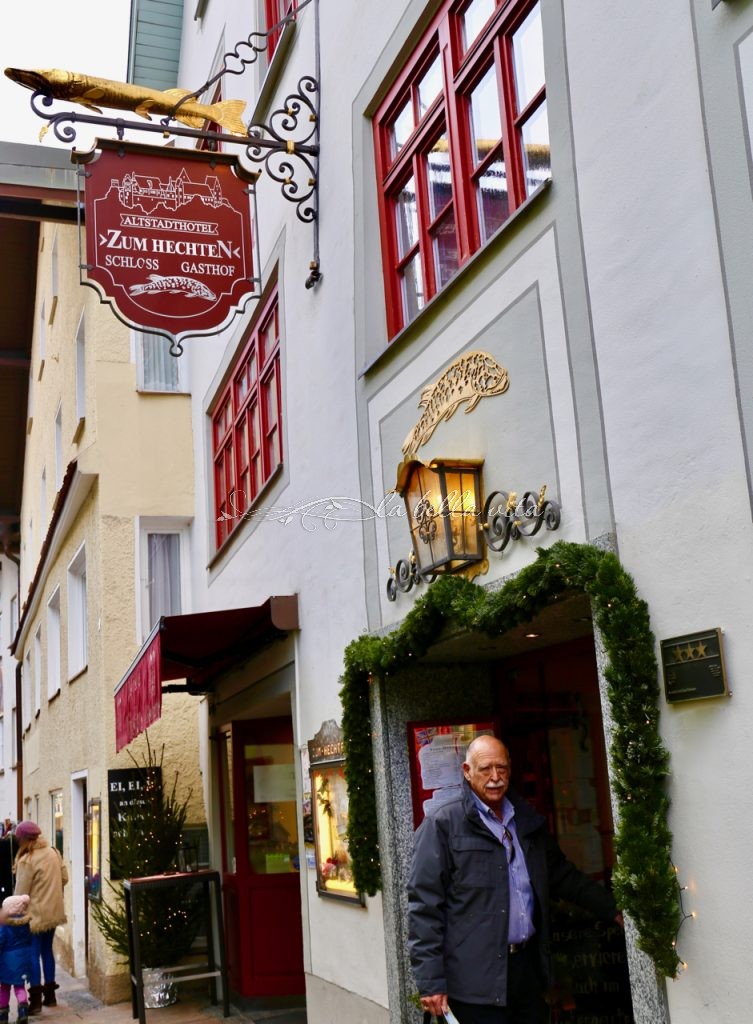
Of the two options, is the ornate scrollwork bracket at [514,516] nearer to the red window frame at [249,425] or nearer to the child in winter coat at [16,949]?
the red window frame at [249,425]

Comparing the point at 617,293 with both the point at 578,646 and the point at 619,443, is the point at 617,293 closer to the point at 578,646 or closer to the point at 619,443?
the point at 619,443

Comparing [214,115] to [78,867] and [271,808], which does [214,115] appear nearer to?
[271,808]

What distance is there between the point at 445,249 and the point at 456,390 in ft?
3.15

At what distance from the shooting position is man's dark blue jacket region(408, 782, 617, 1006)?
467cm

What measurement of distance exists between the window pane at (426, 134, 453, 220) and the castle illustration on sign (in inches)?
72.9

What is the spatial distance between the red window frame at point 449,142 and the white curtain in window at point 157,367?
258 inches

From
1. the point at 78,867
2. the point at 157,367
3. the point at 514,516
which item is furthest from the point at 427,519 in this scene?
the point at 78,867

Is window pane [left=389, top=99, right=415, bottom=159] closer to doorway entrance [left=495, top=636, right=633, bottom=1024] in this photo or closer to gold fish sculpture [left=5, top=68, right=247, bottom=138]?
gold fish sculpture [left=5, top=68, right=247, bottom=138]

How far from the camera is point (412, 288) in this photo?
6773 millimetres

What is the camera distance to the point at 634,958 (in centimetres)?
420

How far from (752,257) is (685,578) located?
1.07 m

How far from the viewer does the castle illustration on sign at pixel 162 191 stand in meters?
7.55

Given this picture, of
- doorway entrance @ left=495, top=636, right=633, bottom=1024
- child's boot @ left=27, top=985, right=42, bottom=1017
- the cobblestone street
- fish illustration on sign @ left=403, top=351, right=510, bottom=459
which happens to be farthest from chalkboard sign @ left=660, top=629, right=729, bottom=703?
child's boot @ left=27, top=985, right=42, bottom=1017

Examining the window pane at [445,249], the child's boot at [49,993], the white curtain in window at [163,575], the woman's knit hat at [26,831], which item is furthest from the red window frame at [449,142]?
the child's boot at [49,993]
